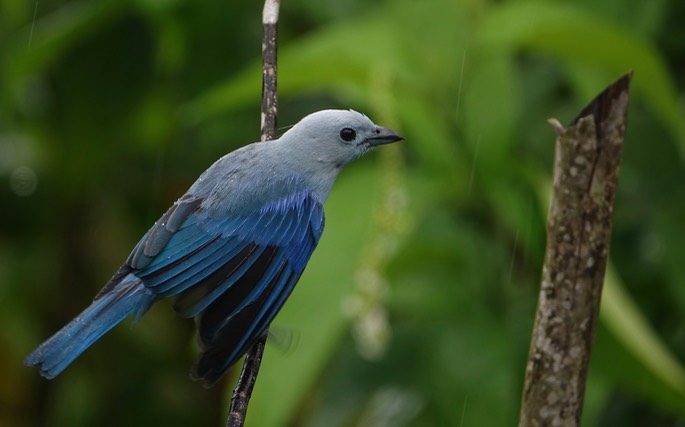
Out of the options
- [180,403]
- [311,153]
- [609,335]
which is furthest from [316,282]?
[180,403]

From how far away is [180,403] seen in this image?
4.50 metres

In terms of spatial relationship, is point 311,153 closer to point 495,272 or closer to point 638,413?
point 495,272

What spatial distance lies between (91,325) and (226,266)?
0.34m

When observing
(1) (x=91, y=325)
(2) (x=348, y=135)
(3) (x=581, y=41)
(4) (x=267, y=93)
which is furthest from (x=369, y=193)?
(1) (x=91, y=325)

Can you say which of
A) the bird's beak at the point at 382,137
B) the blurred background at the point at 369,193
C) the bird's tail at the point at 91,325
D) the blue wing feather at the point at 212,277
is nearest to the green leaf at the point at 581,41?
the blurred background at the point at 369,193

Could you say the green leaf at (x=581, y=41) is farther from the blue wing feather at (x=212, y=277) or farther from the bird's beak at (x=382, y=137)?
the blue wing feather at (x=212, y=277)

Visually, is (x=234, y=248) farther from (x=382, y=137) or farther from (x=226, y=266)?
(x=382, y=137)

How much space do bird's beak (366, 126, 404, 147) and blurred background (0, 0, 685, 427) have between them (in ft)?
0.86

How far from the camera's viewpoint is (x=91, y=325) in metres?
2.25

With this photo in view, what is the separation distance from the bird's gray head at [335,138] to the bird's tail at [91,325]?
0.52 meters

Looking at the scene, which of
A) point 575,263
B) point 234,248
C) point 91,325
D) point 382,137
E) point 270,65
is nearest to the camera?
point 575,263

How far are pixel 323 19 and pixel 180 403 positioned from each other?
1644 millimetres

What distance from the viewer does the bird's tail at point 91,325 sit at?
216 centimetres

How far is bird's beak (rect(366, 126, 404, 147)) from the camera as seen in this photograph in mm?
2641
